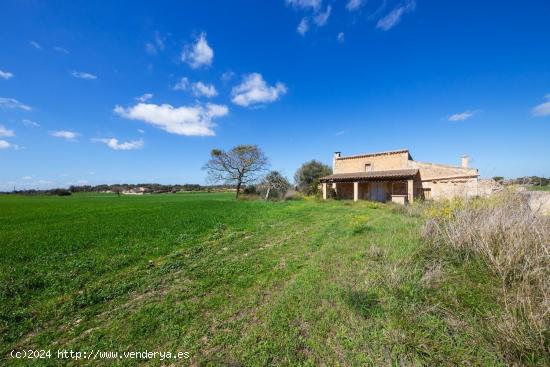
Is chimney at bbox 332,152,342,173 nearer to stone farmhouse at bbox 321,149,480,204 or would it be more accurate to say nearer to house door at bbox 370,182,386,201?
stone farmhouse at bbox 321,149,480,204

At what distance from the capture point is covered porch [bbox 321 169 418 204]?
19.9m

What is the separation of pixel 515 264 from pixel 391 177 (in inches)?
733

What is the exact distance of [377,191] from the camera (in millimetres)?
23500

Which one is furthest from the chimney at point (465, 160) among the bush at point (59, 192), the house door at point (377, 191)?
the bush at point (59, 192)

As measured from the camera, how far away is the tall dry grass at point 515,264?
2.11 m

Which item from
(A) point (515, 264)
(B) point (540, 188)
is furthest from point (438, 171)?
(A) point (515, 264)

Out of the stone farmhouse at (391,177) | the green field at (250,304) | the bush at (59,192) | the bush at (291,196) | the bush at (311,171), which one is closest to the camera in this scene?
the green field at (250,304)

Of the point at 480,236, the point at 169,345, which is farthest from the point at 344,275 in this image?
the point at 169,345

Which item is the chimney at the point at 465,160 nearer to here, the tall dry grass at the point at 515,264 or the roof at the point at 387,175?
the roof at the point at 387,175

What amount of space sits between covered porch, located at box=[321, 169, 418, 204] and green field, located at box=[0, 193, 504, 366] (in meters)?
16.3

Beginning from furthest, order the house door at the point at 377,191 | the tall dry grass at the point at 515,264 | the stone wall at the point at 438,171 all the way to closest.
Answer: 1. the house door at the point at 377,191
2. the stone wall at the point at 438,171
3. the tall dry grass at the point at 515,264

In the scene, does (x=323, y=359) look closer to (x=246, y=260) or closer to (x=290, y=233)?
(x=246, y=260)

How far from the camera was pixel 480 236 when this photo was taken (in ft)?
13.6

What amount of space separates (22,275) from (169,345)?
14.1 ft
